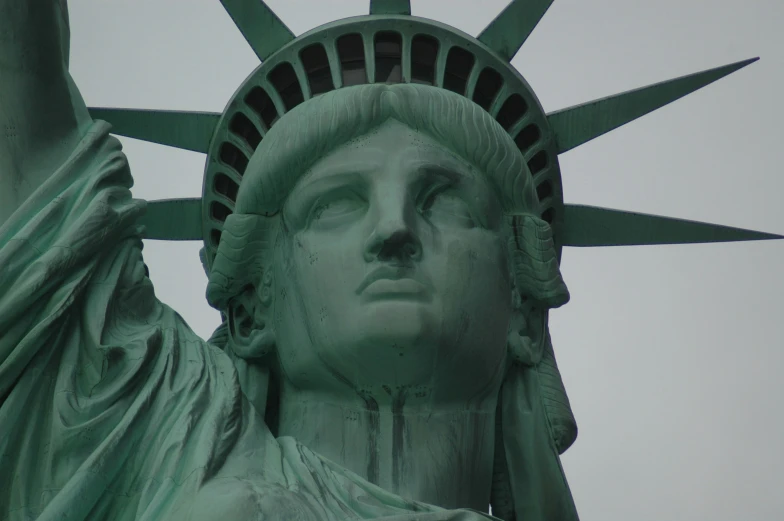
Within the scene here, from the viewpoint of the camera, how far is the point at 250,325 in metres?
12.2

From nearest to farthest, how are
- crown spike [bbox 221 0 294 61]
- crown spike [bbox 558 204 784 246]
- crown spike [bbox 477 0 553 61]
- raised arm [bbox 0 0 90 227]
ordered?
raised arm [bbox 0 0 90 227], crown spike [bbox 558 204 784 246], crown spike [bbox 221 0 294 61], crown spike [bbox 477 0 553 61]

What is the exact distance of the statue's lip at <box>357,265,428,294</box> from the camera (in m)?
11.1

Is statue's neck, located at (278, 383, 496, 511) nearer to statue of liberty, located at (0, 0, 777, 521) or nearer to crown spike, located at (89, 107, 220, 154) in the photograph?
statue of liberty, located at (0, 0, 777, 521)

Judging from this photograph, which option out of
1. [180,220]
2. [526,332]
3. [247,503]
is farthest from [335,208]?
[247,503]

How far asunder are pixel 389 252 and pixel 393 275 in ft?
Answer: 0.45

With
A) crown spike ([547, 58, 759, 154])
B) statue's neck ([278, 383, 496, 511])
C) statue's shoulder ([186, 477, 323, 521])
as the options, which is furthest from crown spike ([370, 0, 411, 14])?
statue's shoulder ([186, 477, 323, 521])

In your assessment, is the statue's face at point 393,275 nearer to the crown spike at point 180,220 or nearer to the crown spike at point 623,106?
the crown spike at point 180,220

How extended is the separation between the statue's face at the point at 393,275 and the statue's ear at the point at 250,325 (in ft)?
0.47

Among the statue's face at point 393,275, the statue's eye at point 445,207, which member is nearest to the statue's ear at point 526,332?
the statue's face at point 393,275

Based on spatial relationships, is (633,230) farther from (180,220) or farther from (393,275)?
(180,220)

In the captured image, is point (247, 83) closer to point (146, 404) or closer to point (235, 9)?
point (235, 9)

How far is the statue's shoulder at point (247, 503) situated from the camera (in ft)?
32.2

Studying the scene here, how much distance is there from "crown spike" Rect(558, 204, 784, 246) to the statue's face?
142 cm

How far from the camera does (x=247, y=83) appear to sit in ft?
42.6
